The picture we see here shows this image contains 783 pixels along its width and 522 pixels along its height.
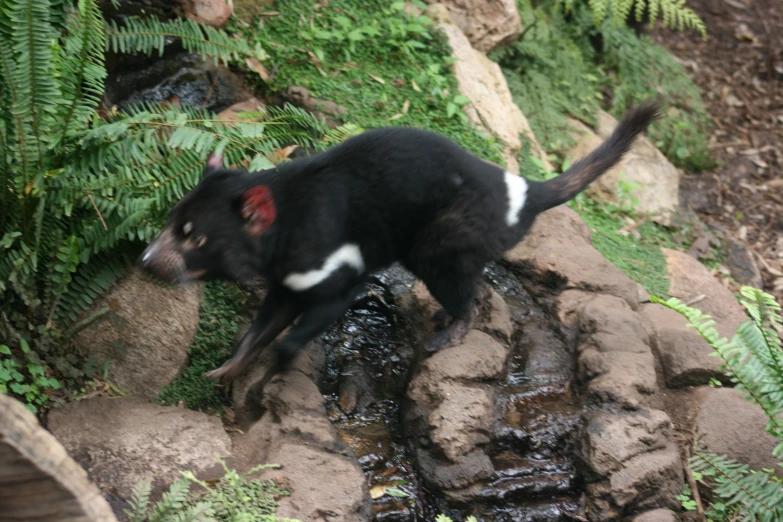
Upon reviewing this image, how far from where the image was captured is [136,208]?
3.11 m

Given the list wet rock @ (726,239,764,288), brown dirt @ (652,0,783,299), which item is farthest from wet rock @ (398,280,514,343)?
brown dirt @ (652,0,783,299)

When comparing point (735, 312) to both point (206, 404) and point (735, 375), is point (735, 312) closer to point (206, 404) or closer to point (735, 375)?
point (735, 375)

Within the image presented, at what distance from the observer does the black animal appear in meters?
3.02

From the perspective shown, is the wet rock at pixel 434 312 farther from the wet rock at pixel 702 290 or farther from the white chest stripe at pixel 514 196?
the wet rock at pixel 702 290

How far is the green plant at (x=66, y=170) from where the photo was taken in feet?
9.29

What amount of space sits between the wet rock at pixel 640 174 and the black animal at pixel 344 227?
211cm

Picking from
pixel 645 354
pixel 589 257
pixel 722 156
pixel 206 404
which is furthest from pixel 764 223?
pixel 206 404

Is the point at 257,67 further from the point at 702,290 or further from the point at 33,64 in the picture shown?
the point at 702,290

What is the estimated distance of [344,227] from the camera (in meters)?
3.29

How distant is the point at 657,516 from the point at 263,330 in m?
1.82

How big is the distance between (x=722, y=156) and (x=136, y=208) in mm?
5684

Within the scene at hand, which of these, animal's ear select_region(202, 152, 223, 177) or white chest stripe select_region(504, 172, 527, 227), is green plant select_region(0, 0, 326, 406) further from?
white chest stripe select_region(504, 172, 527, 227)

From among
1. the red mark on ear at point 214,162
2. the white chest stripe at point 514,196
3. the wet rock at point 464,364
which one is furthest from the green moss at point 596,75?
the red mark on ear at point 214,162

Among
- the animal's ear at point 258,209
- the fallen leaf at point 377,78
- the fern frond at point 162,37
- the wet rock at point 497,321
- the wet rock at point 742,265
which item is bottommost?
the wet rock at point 742,265
